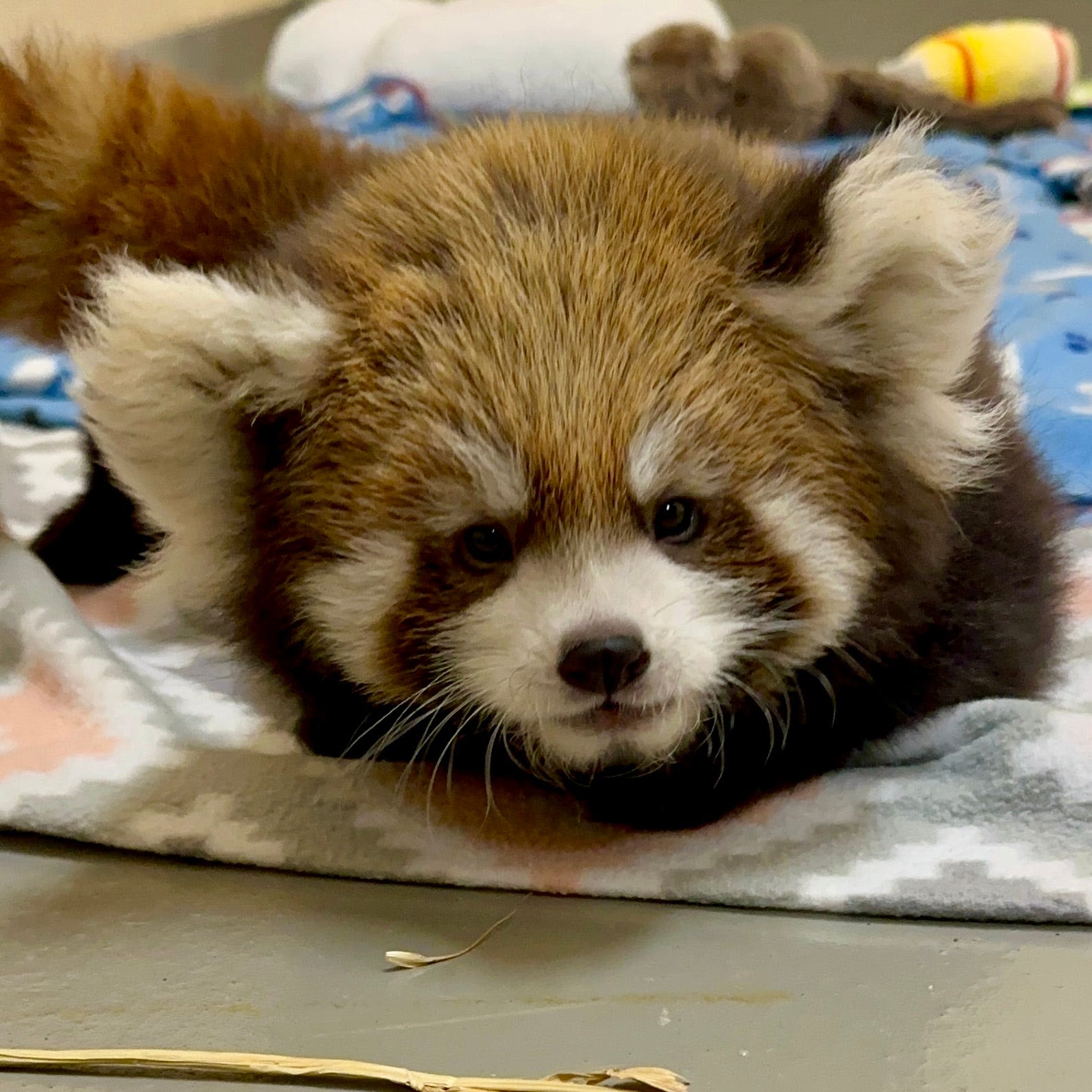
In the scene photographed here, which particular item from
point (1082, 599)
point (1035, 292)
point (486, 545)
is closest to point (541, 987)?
point (486, 545)

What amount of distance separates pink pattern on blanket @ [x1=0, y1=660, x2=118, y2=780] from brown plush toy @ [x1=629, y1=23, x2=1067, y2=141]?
2.79 m

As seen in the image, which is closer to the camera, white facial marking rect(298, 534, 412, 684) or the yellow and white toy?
white facial marking rect(298, 534, 412, 684)

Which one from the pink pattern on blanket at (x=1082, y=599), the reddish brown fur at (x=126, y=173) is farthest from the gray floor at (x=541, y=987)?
the reddish brown fur at (x=126, y=173)

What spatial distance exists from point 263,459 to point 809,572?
22.4 inches

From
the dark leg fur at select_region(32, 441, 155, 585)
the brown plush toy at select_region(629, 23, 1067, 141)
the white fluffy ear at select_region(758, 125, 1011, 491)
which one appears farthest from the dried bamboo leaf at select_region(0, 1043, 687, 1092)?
the brown plush toy at select_region(629, 23, 1067, 141)

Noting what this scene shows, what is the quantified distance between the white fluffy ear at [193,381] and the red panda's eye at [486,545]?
23 cm

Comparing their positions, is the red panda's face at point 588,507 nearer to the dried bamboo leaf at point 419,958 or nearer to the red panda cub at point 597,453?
the red panda cub at point 597,453

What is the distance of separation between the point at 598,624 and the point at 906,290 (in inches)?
17.9

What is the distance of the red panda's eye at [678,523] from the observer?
4.00ft

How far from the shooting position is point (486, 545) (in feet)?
4.03

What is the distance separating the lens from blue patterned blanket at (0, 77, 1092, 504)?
2.13 meters

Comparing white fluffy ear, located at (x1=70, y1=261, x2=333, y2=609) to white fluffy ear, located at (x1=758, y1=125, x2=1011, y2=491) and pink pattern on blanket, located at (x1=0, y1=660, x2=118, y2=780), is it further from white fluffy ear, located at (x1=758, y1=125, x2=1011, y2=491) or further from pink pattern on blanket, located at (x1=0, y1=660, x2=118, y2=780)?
white fluffy ear, located at (x1=758, y1=125, x2=1011, y2=491)

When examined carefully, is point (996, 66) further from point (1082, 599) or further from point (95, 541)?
point (95, 541)

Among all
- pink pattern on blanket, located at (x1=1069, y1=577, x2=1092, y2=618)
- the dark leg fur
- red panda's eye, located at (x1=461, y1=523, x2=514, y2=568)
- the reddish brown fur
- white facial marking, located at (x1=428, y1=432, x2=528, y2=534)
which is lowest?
the dark leg fur
